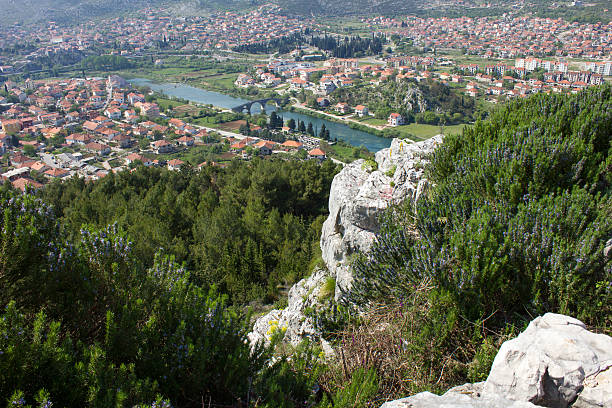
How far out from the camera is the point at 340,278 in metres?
5.92

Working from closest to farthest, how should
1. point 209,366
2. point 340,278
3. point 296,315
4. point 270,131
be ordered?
point 209,366 < point 340,278 < point 296,315 < point 270,131

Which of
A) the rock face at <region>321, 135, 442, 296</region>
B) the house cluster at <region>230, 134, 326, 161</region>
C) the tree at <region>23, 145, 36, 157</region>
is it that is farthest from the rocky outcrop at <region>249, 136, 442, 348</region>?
the tree at <region>23, 145, 36, 157</region>

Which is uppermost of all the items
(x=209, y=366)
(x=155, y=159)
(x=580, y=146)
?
(x=580, y=146)

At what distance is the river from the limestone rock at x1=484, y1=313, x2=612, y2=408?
134 feet

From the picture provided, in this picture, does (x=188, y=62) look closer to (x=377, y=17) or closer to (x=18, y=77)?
(x=18, y=77)

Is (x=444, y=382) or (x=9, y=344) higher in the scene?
(x=9, y=344)

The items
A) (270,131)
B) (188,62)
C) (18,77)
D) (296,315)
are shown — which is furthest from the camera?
(188,62)

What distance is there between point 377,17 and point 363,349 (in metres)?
158

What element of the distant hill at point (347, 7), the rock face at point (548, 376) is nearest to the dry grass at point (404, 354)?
the rock face at point (548, 376)

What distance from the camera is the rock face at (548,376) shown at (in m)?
2.20

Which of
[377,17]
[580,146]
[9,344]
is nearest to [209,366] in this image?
[9,344]

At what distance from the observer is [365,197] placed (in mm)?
6336

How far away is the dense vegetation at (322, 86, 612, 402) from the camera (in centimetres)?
315

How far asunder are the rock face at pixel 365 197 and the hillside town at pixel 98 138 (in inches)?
1054
